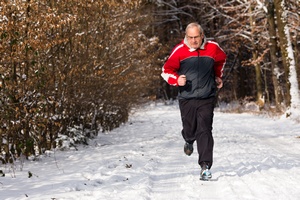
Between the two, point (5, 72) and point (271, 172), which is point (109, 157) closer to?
point (5, 72)

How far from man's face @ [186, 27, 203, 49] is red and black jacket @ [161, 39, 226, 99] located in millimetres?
117

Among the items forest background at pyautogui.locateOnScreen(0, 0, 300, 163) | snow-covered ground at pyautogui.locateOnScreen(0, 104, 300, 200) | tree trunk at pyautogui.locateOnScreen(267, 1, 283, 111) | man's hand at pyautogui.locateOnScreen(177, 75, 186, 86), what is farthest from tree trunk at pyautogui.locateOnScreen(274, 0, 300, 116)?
man's hand at pyautogui.locateOnScreen(177, 75, 186, 86)

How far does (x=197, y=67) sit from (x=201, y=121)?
76 centimetres

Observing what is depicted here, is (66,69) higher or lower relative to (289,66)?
higher

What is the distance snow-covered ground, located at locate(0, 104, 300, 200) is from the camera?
5422mm

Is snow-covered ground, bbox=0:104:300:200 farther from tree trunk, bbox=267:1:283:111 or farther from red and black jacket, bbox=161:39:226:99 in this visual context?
tree trunk, bbox=267:1:283:111

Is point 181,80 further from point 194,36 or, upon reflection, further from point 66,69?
point 66,69

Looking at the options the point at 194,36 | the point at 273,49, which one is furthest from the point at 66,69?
the point at 273,49

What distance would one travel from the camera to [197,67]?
6418mm

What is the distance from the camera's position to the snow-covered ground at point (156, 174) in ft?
17.8

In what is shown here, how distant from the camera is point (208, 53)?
640cm

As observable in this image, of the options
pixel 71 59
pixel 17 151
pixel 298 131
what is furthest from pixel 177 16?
pixel 17 151

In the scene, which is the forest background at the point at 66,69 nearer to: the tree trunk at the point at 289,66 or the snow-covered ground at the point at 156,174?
the tree trunk at the point at 289,66

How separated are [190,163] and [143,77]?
11.9m
